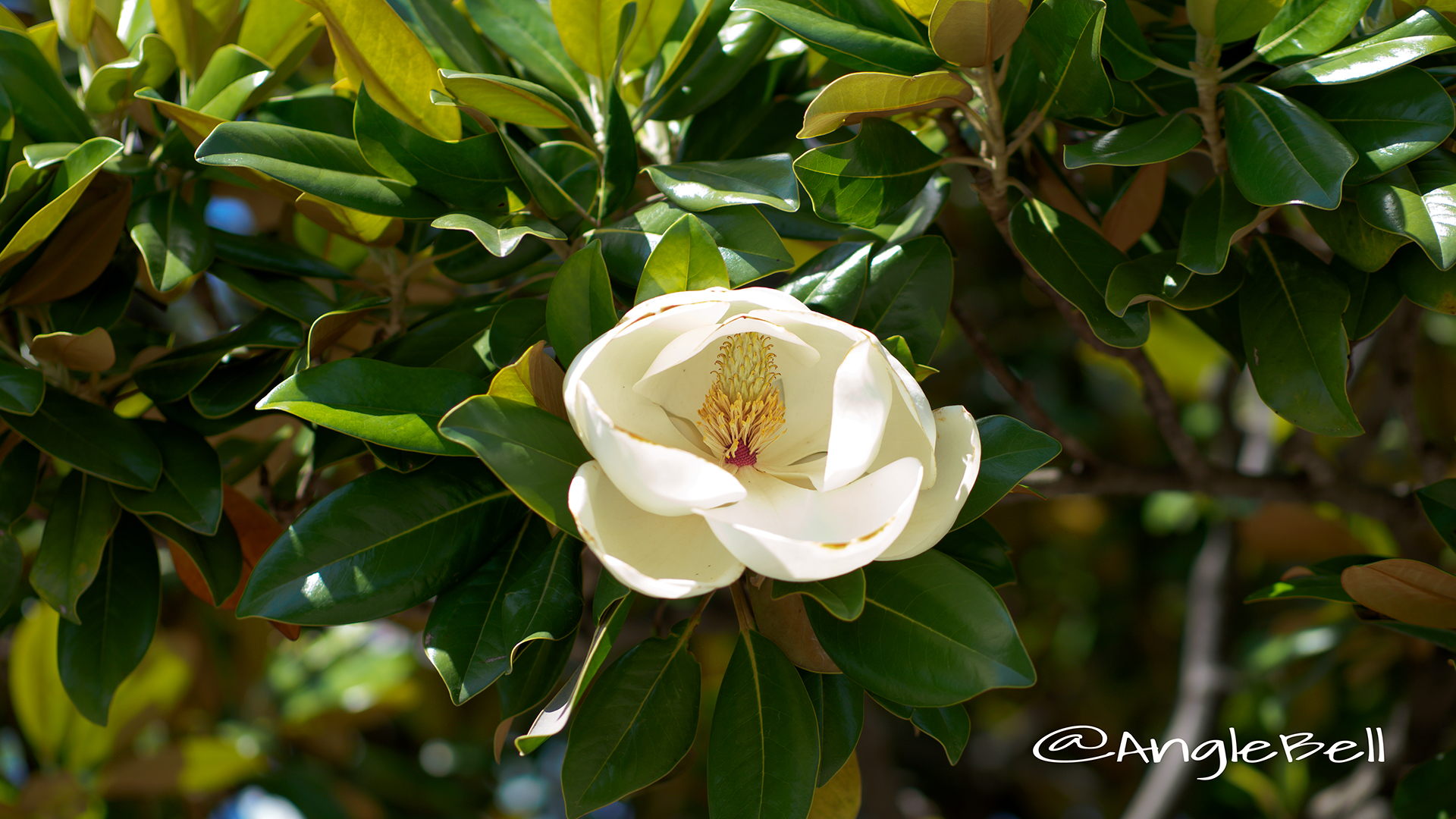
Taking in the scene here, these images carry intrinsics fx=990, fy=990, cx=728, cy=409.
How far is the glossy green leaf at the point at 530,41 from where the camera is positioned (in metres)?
1.18

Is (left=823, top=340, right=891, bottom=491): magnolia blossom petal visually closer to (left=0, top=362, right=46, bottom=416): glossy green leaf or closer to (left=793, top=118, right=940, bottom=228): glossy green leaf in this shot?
(left=793, top=118, right=940, bottom=228): glossy green leaf

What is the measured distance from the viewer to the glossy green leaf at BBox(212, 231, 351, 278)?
3.79 feet

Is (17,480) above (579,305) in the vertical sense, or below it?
below

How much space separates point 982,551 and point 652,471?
1.42 feet

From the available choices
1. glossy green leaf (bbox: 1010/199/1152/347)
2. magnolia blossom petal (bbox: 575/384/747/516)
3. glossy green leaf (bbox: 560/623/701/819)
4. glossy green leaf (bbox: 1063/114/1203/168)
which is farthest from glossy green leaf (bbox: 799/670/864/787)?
glossy green leaf (bbox: 1063/114/1203/168)

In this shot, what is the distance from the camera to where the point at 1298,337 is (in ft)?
3.33

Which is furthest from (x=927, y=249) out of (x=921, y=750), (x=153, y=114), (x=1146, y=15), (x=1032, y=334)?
(x=921, y=750)

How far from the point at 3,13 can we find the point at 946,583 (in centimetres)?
127

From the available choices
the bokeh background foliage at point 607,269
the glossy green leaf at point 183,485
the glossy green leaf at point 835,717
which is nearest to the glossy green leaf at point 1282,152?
the bokeh background foliage at point 607,269

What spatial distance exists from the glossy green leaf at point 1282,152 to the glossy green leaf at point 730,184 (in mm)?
427

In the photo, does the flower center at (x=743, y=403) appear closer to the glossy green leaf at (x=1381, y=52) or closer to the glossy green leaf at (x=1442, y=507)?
the glossy green leaf at (x=1381, y=52)

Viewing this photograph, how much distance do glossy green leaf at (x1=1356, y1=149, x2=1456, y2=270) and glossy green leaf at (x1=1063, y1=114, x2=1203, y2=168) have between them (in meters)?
0.17

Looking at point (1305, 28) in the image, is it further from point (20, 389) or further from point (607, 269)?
point (20, 389)

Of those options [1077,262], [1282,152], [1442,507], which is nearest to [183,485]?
[1077,262]
